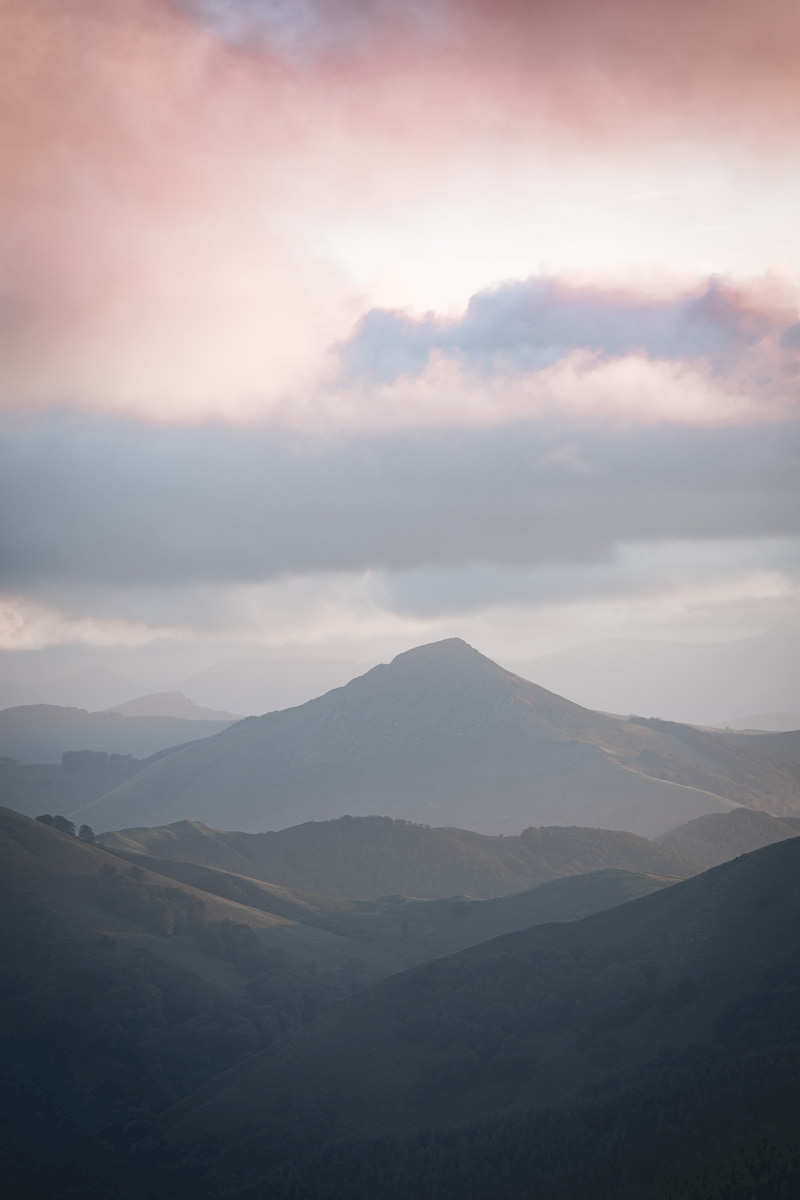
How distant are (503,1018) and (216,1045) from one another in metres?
26.2

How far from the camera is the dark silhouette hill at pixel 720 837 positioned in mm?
180000

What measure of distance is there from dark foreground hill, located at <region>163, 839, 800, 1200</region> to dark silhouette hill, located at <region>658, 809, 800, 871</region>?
105 meters

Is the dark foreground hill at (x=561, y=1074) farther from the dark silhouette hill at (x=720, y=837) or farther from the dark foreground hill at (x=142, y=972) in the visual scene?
the dark silhouette hill at (x=720, y=837)

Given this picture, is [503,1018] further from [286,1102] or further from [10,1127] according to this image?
[10,1127]

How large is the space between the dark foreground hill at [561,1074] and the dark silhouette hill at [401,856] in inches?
2718

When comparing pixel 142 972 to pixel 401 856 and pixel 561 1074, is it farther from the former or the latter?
pixel 401 856

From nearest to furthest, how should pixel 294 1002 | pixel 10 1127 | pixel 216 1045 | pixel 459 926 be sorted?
pixel 10 1127 < pixel 216 1045 < pixel 294 1002 < pixel 459 926

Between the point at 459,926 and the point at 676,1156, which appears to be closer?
the point at 676,1156

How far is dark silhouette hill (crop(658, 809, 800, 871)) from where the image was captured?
591 feet

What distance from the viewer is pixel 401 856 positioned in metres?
161

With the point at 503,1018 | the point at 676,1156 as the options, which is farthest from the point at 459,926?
the point at 676,1156

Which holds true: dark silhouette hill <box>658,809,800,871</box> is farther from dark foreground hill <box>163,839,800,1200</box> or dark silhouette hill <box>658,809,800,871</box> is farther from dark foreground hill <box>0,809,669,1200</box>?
dark foreground hill <box>163,839,800,1200</box>

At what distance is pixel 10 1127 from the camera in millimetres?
59188

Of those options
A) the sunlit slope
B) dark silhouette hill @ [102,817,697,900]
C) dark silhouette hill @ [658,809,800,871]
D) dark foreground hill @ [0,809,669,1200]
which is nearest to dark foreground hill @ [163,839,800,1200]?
dark foreground hill @ [0,809,669,1200]
